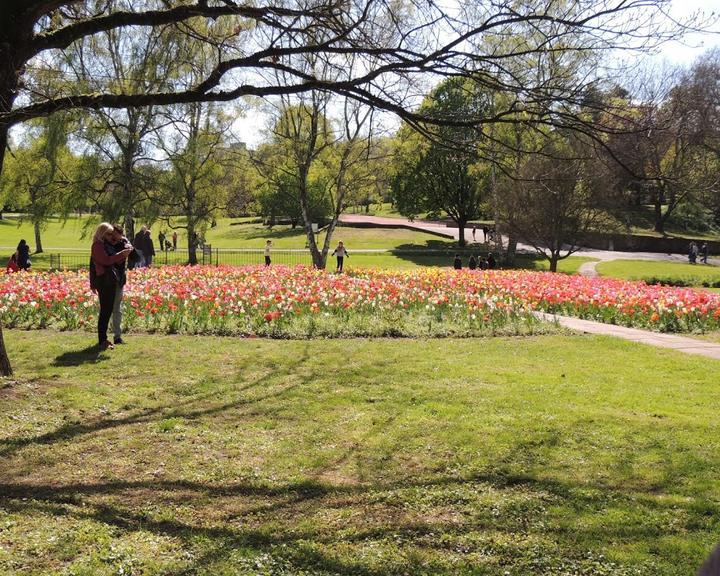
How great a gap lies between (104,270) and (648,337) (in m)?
8.41

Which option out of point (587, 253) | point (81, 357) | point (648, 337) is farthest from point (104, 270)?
point (587, 253)

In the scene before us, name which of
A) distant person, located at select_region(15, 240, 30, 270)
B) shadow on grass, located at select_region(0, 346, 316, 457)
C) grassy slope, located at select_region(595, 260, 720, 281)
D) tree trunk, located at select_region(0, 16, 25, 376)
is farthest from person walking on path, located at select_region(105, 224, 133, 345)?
grassy slope, located at select_region(595, 260, 720, 281)

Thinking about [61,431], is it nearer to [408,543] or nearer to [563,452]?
[408,543]

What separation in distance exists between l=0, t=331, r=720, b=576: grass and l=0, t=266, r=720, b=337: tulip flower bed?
2279mm

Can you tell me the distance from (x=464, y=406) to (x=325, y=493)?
2.25 m

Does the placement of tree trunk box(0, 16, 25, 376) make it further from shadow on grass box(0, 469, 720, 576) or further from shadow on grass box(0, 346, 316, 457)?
shadow on grass box(0, 469, 720, 576)

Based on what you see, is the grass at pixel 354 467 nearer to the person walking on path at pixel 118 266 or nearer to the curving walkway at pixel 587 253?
the person walking on path at pixel 118 266

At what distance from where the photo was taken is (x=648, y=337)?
10477 millimetres

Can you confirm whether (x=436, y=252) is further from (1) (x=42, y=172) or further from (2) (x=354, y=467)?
(2) (x=354, y=467)

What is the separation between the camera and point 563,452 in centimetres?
497

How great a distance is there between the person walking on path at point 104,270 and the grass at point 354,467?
572 mm

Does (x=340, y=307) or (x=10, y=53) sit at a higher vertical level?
(x=10, y=53)

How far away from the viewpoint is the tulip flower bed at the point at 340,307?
10375 millimetres

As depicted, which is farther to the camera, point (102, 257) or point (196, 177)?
point (196, 177)
